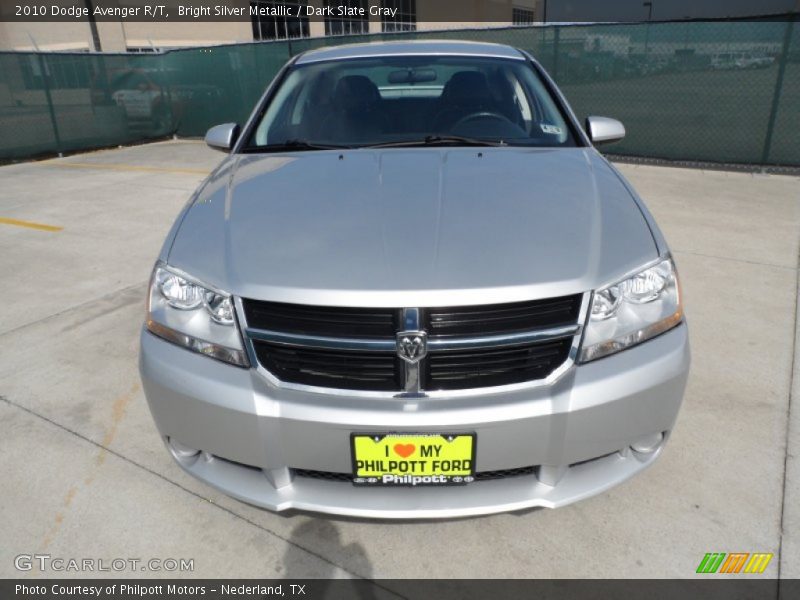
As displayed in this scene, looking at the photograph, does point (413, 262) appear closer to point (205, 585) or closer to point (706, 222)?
point (205, 585)

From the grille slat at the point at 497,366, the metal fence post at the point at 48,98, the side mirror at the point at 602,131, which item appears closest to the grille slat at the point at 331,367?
the grille slat at the point at 497,366

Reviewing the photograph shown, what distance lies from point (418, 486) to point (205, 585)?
2.53ft

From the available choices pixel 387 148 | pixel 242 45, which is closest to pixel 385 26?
pixel 242 45

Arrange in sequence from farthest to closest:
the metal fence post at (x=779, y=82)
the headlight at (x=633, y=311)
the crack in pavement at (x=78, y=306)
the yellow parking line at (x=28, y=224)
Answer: the metal fence post at (x=779, y=82) → the yellow parking line at (x=28, y=224) → the crack in pavement at (x=78, y=306) → the headlight at (x=633, y=311)

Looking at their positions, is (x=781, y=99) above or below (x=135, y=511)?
above

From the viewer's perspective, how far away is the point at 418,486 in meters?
1.73

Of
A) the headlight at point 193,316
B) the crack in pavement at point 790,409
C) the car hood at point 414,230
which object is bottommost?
the crack in pavement at point 790,409

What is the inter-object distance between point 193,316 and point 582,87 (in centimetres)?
938

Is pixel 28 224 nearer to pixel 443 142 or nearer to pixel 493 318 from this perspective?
pixel 443 142

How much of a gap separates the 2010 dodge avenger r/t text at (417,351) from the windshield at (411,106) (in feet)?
2.62

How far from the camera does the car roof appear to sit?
10.5 feet

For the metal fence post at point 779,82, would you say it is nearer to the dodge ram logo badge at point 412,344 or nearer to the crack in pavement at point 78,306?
the crack in pavement at point 78,306

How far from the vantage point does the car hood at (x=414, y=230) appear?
1638 millimetres

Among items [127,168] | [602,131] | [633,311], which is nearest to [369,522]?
[633,311]
